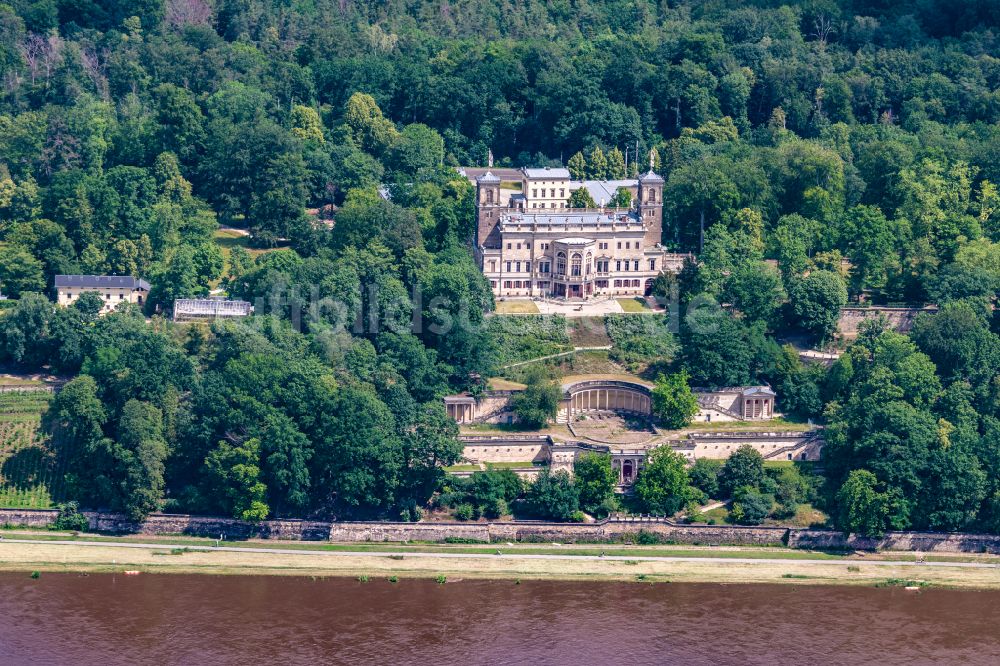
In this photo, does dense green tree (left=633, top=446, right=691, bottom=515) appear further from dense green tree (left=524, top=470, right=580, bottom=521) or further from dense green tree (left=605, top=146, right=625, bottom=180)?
dense green tree (left=605, top=146, right=625, bottom=180)

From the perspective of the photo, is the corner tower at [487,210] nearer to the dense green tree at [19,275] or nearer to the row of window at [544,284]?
the row of window at [544,284]

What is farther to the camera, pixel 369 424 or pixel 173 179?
pixel 173 179

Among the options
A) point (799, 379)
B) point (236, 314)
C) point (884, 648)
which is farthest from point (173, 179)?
point (884, 648)

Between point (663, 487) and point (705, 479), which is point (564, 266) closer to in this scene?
point (705, 479)

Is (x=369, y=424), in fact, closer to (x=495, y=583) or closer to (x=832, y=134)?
(x=495, y=583)

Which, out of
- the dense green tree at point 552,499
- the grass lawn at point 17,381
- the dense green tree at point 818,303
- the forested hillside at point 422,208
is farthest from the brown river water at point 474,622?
the dense green tree at point 818,303

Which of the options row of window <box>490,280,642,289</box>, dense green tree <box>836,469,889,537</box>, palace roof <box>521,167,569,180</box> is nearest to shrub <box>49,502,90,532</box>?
row of window <box>490,280,642,289</box>
